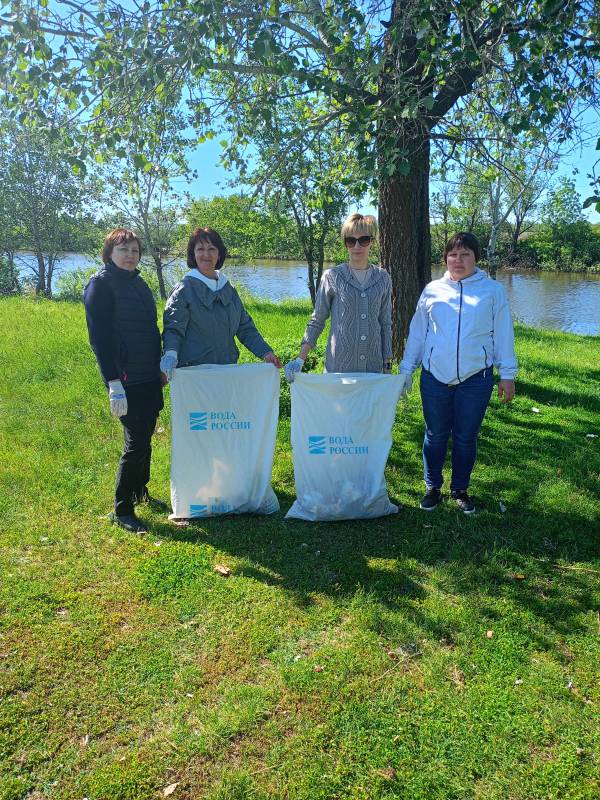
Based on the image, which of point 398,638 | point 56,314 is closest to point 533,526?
point 398,638

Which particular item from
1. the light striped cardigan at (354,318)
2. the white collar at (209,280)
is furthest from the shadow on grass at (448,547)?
the white collar at (209,280)

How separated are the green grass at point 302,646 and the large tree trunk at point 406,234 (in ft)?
7.10

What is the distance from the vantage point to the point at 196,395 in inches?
135

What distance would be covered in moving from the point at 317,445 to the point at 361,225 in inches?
55.6

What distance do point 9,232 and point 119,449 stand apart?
2025 centimetres

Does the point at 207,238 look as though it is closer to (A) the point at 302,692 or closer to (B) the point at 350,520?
(B) the point at 350,520

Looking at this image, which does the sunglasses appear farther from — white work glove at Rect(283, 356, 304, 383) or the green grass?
the green grass

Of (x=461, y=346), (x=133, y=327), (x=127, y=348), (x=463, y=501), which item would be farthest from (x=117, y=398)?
(x=463, y=501)

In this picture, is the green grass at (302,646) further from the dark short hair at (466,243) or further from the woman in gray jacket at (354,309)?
the dark short hair at (466,243)

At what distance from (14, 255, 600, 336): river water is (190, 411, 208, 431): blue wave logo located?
12955 mm

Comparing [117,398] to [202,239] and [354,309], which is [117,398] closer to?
[202,239]

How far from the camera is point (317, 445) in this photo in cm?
355

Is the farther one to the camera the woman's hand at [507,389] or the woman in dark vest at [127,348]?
the woman's hand at [507,389]

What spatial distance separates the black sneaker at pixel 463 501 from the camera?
12.3 feet
